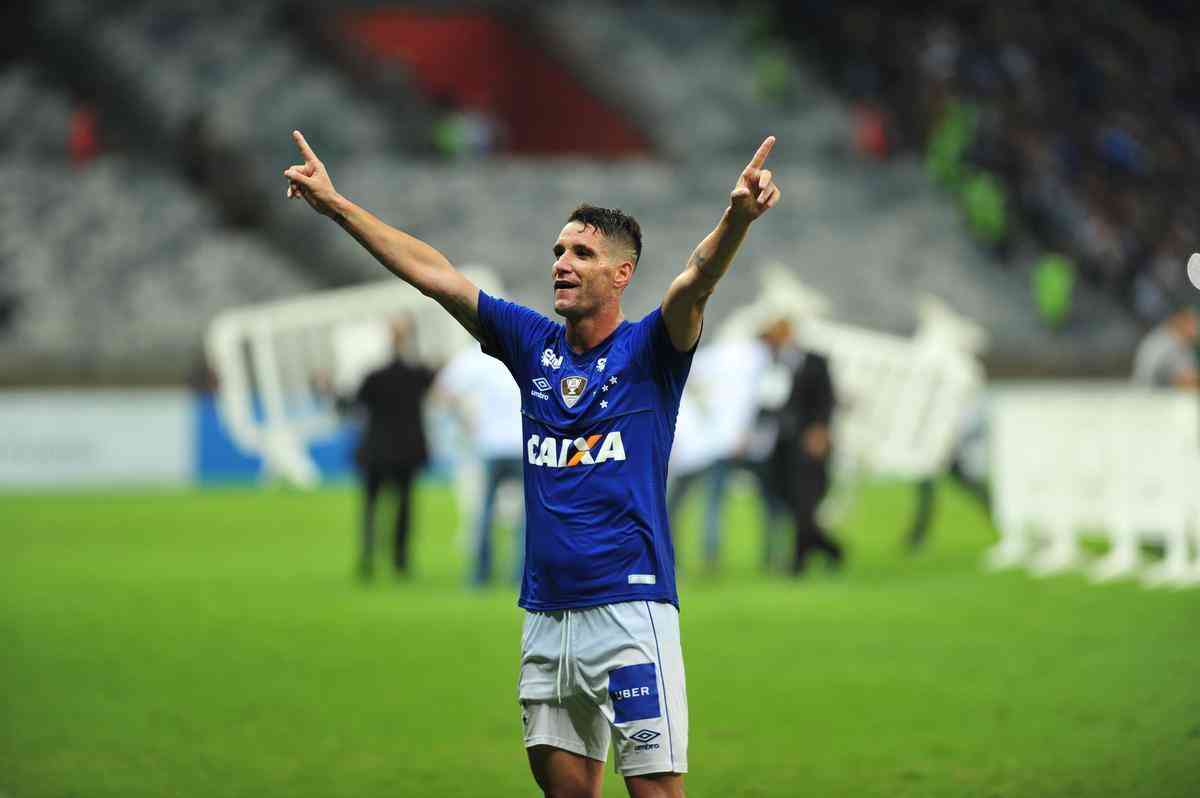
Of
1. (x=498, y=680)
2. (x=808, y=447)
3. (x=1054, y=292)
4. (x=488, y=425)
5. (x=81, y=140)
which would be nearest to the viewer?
(x=498, y=680)

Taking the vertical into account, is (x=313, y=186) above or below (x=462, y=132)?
below

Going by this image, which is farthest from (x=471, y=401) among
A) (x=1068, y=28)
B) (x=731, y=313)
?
(x=1068, y=28)

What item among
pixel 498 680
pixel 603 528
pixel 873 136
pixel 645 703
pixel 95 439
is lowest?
pixel 498 680

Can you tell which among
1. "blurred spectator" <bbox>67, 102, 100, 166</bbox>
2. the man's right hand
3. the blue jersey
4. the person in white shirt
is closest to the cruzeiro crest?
the blue jersey

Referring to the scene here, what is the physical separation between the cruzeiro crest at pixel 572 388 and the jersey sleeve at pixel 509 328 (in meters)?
0.23

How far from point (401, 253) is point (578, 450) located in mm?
888

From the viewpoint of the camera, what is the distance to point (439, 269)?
5.96 metres

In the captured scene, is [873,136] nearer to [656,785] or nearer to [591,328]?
[591,328]

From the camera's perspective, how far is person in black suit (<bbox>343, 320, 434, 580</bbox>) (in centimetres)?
1762

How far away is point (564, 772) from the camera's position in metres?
5.53

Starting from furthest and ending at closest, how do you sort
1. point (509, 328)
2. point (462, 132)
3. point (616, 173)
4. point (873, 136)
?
point (462, 132)
point (873, 136)
point (616, 173)
point (509, 328)

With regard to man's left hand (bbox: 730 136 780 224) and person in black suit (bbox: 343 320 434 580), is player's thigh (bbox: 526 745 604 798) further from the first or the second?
person in black suit (bbox: 343 320 434 580)

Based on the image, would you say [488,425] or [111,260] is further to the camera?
[111,260]

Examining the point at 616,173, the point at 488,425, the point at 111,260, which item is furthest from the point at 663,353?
the point at 616,173
